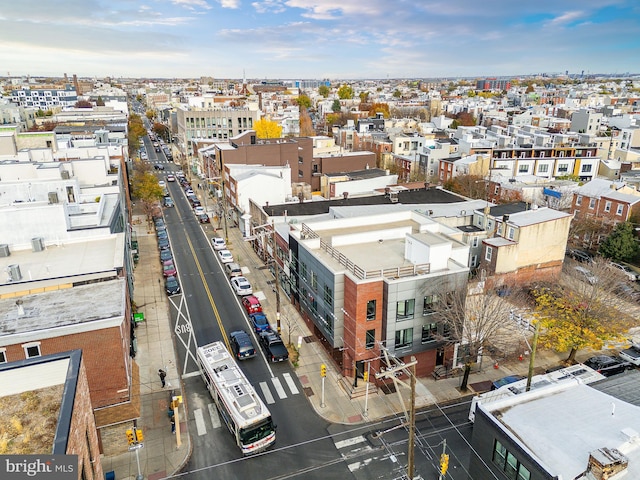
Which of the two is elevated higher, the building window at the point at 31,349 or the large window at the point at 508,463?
the building window at the point at 31,349

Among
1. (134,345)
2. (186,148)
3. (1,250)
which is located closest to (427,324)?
(134,345)

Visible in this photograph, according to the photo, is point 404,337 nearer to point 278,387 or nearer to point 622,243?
point 278,387

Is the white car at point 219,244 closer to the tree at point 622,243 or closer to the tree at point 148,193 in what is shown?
the tree at point 148,193

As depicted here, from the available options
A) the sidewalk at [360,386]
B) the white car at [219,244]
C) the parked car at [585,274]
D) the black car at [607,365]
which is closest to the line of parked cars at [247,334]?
the sidewalk at [360,386]

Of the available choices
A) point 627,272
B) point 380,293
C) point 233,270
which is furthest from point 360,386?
point 627,272

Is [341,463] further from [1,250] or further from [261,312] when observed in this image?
[1,250]

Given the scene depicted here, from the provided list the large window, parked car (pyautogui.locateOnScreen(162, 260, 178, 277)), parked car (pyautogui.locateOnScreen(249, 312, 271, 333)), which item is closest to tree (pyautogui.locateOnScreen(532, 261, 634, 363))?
the large window

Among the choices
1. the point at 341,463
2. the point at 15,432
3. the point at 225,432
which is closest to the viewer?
the point at 15,432
